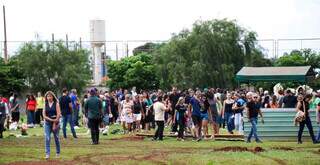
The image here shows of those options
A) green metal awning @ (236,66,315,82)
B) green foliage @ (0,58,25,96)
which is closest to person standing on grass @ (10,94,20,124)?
green metal awning @ (236,66,315,82)

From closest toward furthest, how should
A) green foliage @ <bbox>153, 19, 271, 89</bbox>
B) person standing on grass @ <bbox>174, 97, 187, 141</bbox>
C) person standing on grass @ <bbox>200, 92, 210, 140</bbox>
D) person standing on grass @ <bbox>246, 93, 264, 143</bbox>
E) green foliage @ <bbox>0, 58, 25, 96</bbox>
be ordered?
person standing on grass @ <bbox>246, 93, 264, 143</bbox> < person standing on grass @ <bbox>200, 92, 210, 140</bbox> < person standing on grass @ <bbox>174, 97, 187, 141</bbox> < green foliage @ <bbox>153, 19, 271, 89</bbox> < green foliage @ <bbox>0, 58, 25, 96</bbox>

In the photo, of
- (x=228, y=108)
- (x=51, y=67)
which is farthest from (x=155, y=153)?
(x=51, y=67)

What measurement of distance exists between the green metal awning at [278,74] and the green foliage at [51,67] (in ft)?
107

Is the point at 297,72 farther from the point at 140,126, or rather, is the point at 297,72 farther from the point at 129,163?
the point at 129,163

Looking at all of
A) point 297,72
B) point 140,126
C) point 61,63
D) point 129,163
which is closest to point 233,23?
point 61,63

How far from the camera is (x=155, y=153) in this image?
2000 cm

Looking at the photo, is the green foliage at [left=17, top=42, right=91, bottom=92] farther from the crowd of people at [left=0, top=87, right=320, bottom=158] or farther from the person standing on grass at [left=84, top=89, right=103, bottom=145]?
the person standing on grass at [left=84, top=89, right=103, bottom=145]

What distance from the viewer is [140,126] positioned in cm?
3225

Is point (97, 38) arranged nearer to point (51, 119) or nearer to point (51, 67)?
point (51, 67)

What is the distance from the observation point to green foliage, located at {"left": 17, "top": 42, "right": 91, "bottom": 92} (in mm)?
67938

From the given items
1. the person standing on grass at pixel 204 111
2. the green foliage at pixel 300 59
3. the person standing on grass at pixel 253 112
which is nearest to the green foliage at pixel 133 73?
the green foliage at pixel 300 59

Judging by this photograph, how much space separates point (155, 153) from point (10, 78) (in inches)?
1883

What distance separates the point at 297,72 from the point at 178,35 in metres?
27.0

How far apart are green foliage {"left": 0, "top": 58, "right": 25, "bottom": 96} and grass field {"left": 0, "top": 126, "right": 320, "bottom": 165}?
132 feet
